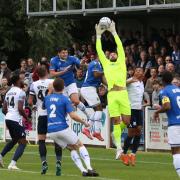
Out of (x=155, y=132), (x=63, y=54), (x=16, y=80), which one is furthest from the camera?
(x=155, y=132)

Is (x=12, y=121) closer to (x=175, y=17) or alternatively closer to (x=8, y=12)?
(x=175, y=17)

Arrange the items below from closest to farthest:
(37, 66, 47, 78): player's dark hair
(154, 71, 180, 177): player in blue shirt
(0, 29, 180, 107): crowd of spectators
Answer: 1. (154, 71, 180, 177): player in blue shirt
2. (37, 66, 47, 78): player's dark hair
3. (0, 29, 180, 107): crowd of spectators

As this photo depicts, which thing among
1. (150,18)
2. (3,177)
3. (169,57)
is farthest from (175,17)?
(3,177)

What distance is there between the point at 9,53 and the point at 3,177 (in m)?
27.2

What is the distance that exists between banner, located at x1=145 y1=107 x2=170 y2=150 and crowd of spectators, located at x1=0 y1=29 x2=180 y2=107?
0.51 metres

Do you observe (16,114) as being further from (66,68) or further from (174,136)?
(174,136)

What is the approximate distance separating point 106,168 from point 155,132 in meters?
6.72

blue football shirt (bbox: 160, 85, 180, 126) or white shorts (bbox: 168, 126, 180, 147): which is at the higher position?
blue football shirt (bbox: 160, 85, 180, 126)

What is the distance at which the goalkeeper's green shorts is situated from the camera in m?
20.9

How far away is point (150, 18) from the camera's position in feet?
118

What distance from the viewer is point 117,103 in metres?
20.9

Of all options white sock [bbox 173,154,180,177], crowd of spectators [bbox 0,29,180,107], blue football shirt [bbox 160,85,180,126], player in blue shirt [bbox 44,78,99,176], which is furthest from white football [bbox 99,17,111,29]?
crowd of spectators [bbox 0,29,180,107]

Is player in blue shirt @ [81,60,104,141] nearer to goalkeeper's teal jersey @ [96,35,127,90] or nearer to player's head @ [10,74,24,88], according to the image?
goalkeeper's teal jersey @ [96,35,127,90]

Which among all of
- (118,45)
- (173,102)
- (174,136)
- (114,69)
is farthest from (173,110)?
(114,69)
